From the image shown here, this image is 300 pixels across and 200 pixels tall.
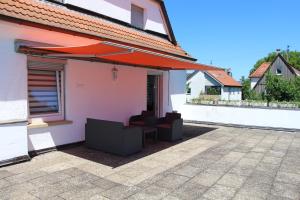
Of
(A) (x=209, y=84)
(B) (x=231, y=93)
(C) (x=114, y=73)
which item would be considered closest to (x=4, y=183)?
(C) (x=114, y=73)

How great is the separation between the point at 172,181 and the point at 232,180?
158 cm

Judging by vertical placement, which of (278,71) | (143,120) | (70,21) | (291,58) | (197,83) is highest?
(291,58)

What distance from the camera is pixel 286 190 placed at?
6.28 metres

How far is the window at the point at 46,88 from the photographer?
29.7 feet

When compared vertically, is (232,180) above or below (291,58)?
below

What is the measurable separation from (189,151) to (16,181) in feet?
18.9

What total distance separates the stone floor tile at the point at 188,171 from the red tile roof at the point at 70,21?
593cm

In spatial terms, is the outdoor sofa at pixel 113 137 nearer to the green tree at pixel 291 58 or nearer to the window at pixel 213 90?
the window at pixel 213 90

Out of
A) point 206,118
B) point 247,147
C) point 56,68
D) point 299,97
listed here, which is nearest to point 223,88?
point 299,97

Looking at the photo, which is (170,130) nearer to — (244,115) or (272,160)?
(272,160)

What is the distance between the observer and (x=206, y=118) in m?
17.2

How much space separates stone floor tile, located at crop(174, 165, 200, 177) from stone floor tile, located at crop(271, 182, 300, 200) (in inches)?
78.4

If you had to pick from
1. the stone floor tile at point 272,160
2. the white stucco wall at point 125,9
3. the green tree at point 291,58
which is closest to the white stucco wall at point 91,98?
the white stucco wall at point 125,9

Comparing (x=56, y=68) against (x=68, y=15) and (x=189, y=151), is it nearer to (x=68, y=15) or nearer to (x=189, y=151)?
(x=68, y=15)
